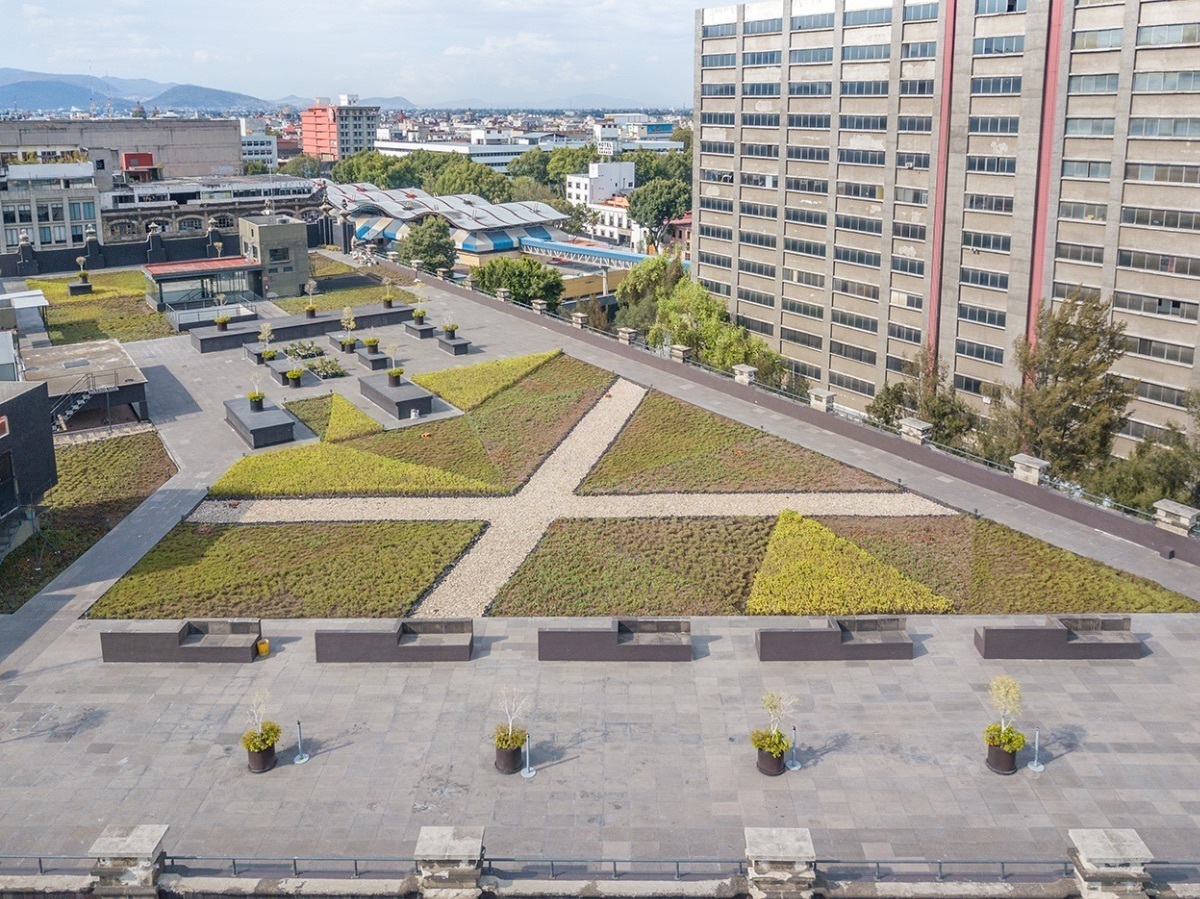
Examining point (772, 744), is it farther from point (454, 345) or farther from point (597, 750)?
point (454, 345)

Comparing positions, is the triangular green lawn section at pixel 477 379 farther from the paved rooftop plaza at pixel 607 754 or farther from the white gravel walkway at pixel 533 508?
the paved rooftop plaza at pixel 607 754

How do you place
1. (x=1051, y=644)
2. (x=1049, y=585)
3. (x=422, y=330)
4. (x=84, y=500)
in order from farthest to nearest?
(x=422, y=330), (x=84, y=500), (x=1049, y=585), (x=1051, y=644)

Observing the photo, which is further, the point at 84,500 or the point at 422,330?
the point at 422,330

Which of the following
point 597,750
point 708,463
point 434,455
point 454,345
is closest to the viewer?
point 597,750

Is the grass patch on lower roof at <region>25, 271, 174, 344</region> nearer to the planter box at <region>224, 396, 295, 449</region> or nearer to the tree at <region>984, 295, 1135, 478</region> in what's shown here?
the planter box at <region>224, 396, 295, 449</region>

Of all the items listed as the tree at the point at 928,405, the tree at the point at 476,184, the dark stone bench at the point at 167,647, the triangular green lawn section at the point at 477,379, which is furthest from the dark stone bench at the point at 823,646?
the tree at the point at 476,184

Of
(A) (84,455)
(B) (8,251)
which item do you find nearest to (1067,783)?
(A) (84,455)

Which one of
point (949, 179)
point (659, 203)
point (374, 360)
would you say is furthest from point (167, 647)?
point (659, 203)
